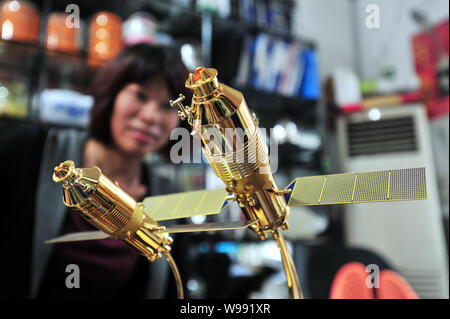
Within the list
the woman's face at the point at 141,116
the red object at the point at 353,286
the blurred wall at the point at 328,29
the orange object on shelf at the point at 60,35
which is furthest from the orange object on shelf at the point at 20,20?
the blurred wall at the point at 328,29

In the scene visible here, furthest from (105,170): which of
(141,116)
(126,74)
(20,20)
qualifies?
(20,20)

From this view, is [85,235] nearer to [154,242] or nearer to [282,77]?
[154,242]

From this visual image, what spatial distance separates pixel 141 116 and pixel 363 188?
2.11 feet

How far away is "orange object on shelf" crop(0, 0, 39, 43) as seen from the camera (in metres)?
1.24

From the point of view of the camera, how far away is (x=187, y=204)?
0.95 feet

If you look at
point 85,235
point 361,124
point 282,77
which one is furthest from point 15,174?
point 361,124

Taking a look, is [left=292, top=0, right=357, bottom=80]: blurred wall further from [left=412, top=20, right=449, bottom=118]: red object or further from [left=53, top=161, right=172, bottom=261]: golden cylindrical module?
[left=53, top=161, right=172, bottom=261]: golden cylindrical module

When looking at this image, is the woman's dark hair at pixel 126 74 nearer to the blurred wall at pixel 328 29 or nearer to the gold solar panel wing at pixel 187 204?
the gold solar panel wing at pixel 187 204

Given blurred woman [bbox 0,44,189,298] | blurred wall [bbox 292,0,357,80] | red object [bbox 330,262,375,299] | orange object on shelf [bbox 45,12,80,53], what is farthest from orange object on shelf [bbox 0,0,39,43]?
blurred wall [bbox 292,0,357,80]

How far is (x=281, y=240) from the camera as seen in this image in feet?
1.04

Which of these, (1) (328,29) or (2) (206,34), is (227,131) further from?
(1) (328,29)

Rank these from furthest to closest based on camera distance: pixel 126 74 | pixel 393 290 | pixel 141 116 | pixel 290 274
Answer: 1. pixel 126 74
2. pixel 141 116
3. pixel 393 290
4. pixel 290 274

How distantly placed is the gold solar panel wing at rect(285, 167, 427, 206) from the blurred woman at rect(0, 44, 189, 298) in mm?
532
